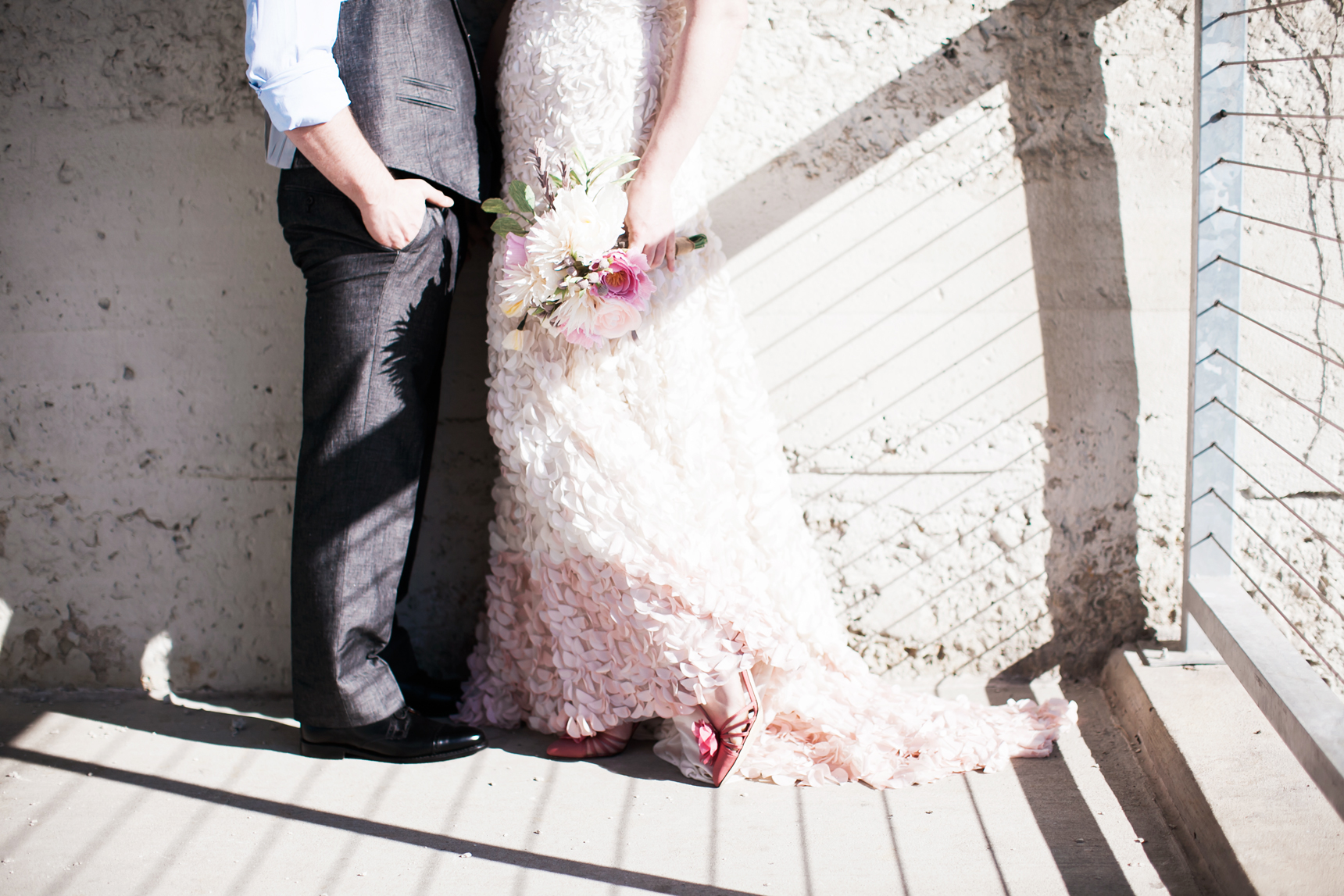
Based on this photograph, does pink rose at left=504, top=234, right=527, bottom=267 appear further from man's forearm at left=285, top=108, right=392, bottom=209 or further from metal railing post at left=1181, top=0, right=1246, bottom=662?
metal railing post at left=1181, top=0, right=1246, bottom=662

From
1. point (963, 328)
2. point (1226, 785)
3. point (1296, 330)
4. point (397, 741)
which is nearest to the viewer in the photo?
point (1226, 785)

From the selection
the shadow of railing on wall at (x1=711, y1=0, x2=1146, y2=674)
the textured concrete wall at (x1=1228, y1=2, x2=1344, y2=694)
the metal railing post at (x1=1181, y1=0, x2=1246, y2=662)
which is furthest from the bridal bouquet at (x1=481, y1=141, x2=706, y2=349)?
the textured concrete wall at (x1=1228, y1=2, x2=1344, y2=694)

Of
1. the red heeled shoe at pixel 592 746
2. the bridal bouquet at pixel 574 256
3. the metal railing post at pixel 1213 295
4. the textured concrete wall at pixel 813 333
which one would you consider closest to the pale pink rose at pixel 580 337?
the bridal bouquet at pixel 574 256

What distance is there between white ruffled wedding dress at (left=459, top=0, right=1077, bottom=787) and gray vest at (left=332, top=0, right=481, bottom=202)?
0.13m

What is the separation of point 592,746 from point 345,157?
4.79 ft

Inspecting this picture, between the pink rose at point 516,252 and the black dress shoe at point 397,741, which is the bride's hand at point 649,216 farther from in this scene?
the black dress shoe at point 397,741

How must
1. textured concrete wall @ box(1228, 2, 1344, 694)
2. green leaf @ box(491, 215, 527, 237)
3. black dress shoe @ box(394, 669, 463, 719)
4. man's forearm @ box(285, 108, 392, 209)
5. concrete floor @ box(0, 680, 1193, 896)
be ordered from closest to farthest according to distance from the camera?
concrete floor @ box(0, 680, 1193, 896)
man's forearm @ box(285, 108, 392, 209)
green leaf @ box(491, 215, 527, 237)
textured concrete wall @ box(1228, 2, 1344, 694)
black dress shoe @ box(394, 669, 463, 719)

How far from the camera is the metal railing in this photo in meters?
2.11

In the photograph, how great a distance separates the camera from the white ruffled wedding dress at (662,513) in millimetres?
1987

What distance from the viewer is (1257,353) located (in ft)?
7.56

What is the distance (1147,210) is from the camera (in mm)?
2316

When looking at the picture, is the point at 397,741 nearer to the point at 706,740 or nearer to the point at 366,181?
the point at 706,740

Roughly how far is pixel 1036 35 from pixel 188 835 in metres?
2.74

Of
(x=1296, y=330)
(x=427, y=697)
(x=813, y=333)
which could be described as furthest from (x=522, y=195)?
(x=1296, y=330)
